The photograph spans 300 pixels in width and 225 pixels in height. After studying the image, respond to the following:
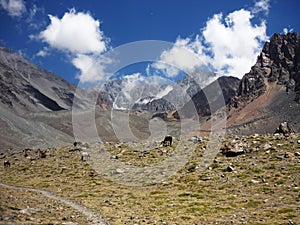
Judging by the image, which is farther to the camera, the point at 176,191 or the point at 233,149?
the point at 233,149

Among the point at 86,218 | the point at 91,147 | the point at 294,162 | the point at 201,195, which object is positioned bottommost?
the point at 86,218

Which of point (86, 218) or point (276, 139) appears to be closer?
point (86, 218)

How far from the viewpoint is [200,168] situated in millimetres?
38594

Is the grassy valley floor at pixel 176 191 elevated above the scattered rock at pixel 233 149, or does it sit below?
below

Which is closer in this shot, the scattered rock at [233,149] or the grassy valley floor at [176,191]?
the grassy valley floor at [176,191]

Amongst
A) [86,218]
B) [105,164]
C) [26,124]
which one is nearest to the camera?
[86,218]

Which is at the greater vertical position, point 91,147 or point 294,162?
point 91,147

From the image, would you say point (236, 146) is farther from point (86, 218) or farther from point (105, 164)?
point (86, 218)

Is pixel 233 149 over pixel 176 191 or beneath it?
over

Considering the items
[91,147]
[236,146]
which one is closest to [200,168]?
[236,146]

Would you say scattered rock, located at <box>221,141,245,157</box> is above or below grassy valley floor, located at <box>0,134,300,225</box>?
above

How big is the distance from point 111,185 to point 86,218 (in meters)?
15.7

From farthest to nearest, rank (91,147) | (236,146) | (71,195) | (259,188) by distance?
(91,147), (236,146), (71,195), (259,188)

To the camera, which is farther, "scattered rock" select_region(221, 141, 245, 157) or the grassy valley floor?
"scattered rock" select_region(221, 141, 245, 157)
